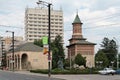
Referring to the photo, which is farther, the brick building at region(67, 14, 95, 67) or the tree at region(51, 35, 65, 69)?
the brick building at region(67, 14, 95, 67)

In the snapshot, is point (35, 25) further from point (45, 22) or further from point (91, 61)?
point (91, 61)

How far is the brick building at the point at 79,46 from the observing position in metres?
170

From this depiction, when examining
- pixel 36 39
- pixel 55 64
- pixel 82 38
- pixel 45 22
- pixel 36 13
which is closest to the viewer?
pixel 45 22

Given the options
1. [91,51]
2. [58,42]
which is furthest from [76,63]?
[91,51]

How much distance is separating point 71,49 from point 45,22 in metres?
79.1

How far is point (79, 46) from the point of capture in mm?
172750

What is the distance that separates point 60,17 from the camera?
119 metres

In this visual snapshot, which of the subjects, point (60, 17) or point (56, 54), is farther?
point (56, 54)

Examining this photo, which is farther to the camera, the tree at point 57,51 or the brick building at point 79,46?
the brick building at point 79,46

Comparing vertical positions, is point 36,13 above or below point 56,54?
above

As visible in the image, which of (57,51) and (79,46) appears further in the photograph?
(79,46)

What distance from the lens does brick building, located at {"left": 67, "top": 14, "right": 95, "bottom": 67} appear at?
17000 centimetres

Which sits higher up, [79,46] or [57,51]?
[79,46]

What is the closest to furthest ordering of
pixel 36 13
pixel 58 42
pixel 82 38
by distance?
pixel 36 13 → pixel 58 42 → pixel 82 38
